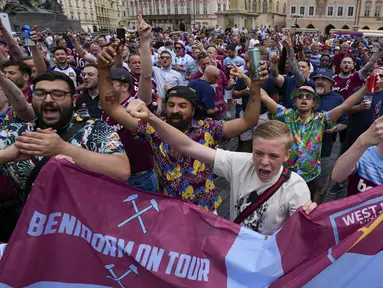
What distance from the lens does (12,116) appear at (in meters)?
3.21

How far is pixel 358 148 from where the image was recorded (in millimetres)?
2090

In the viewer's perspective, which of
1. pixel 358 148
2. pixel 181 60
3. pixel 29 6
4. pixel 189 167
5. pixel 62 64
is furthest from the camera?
pixel 29 6

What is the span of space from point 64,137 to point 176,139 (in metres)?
0.79

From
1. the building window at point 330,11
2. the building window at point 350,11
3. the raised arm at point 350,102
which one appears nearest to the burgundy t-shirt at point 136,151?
the raised arm at point 350,102

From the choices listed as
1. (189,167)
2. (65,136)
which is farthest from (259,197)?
(65,136)

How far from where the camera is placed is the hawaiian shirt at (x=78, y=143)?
2207 mm

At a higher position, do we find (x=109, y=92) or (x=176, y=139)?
(x=109, y=92)

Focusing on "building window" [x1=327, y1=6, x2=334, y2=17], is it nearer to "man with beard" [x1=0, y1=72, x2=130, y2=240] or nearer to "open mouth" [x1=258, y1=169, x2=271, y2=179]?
"open mouth" [x1=258, y1=169, x2=271, y2=179]

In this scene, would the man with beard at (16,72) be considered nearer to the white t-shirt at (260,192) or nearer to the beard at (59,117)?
the beard at (59,117)

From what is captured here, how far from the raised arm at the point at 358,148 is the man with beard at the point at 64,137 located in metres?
1.46

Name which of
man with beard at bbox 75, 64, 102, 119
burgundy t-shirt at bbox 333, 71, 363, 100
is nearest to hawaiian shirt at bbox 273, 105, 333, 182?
man with beard at bbox 75, 64, 102, 119

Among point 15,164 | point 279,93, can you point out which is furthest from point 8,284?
point 279,93

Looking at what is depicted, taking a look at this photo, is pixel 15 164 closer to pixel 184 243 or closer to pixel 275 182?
pixel 184 243

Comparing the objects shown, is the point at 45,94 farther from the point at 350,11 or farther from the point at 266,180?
the point at 350,11
